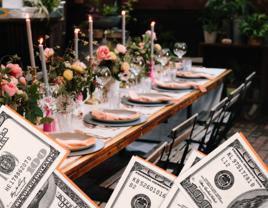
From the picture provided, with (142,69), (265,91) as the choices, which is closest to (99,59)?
(142,69)

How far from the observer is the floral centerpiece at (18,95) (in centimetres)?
171

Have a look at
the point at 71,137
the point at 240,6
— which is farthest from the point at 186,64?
the point at 71,137

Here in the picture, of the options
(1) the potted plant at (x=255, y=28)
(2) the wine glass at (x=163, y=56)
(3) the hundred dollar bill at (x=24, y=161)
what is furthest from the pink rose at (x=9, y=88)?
(1) the potted plant at (x=255, y=28)

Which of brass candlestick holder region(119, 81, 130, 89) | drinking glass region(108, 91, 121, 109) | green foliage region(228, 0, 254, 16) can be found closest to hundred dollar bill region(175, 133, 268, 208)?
drinking glass region(108, 91, 121, 109)

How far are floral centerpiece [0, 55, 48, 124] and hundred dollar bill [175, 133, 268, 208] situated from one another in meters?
1.08

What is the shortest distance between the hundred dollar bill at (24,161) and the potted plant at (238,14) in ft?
17.5

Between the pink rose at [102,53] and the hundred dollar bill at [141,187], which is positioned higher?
the pink rose at [102,53]

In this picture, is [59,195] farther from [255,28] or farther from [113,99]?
[255,28]

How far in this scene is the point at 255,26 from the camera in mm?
5570

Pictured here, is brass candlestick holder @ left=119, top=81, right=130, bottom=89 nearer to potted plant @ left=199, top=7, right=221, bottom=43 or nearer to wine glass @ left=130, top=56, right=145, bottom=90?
wine glass @ left=130, top=56, right=145, bottom=90

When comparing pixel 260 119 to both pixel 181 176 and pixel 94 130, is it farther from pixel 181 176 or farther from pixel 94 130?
pixel 181 176

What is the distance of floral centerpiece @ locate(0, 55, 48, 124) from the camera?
1710 mm

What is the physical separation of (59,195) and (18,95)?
932 millimetres

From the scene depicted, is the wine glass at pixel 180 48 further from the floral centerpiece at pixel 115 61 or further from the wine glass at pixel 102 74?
the wine glass at pixel 102 74
